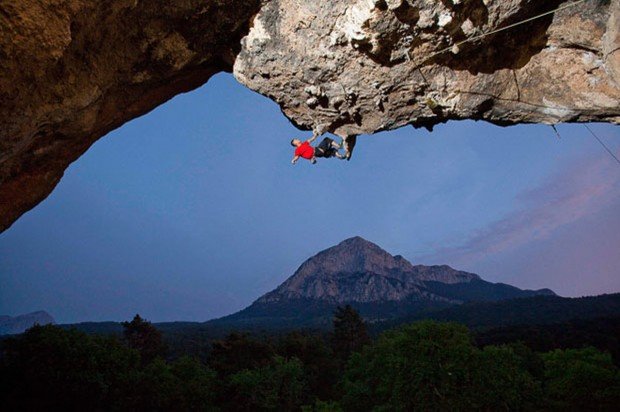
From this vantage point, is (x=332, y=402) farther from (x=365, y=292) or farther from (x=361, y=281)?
(x=361, y=281)

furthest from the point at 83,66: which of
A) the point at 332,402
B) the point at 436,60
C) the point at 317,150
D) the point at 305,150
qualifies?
the point at 332,402

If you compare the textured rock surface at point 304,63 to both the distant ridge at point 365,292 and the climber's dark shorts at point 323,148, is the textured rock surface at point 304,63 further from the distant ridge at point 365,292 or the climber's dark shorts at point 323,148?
the distant ridge at point 365,292

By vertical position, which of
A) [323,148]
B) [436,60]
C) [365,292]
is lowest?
[323,148]

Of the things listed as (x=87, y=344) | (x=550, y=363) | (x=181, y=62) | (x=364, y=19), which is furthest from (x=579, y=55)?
(x=87, y=344)

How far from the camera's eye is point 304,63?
24.8 feet

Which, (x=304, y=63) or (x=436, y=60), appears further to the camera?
(x=304, y=63)

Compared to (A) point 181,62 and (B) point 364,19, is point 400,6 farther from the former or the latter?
(A) point 181,62

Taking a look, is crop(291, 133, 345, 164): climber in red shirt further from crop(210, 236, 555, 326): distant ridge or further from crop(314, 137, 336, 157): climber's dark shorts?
crop(210, 236, 555, 326): distant ridge

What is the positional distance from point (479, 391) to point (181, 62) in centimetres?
2135

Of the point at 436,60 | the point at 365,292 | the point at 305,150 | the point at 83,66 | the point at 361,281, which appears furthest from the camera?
the point at 361,281

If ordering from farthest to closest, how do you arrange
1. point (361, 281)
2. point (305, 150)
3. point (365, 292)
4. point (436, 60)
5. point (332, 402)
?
point (361, 281), point (365, 292), point (332, 402), point (305, 150), point (436, 60)

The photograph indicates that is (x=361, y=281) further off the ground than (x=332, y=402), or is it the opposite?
(x=361, y=281)

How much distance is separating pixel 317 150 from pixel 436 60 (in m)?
3.72

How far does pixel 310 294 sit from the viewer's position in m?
170
